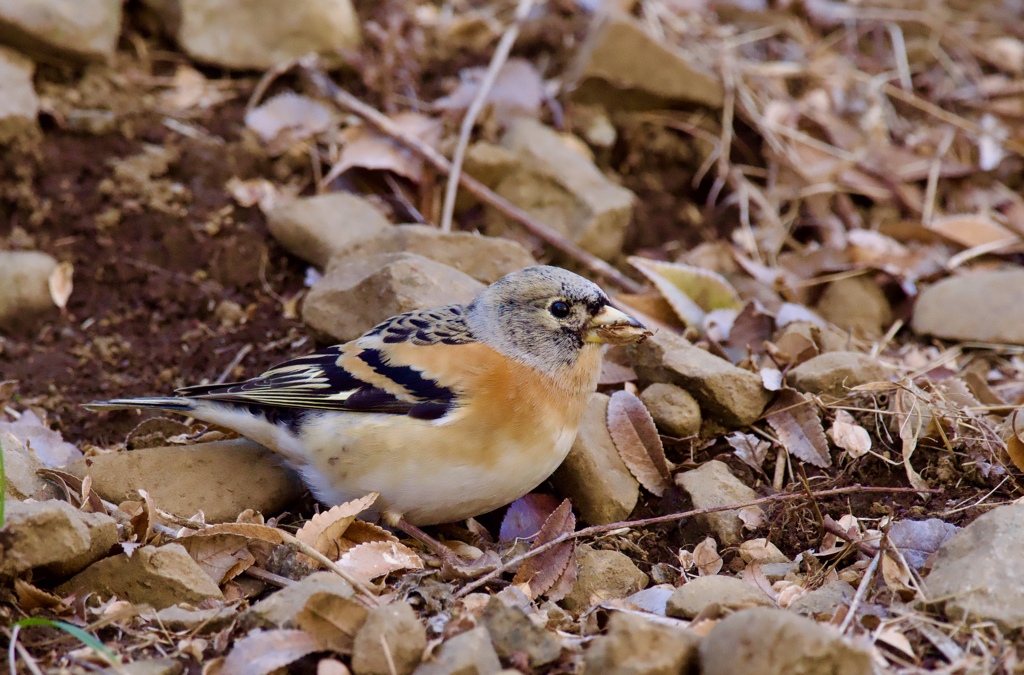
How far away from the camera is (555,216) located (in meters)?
5.06

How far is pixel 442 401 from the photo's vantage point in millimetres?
3262

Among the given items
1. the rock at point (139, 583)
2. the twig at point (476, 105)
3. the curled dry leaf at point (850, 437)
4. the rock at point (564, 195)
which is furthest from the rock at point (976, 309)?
the rock at point (139, 583)

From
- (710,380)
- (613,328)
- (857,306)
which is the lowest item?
(857,306)

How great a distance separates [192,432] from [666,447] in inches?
68.8

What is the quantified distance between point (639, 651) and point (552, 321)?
4.65 feet

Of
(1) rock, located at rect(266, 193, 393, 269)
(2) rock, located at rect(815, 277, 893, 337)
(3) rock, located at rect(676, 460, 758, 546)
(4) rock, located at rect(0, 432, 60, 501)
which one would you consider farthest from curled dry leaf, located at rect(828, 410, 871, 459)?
(4) rock, located at rect(0, 432, 60, 501)

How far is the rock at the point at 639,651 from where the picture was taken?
2.24 m

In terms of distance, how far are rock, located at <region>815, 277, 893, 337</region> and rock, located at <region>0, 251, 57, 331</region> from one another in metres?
3.52

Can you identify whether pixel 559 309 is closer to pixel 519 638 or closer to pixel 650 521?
pixel 650 521

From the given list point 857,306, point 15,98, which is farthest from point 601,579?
A: point 15,98

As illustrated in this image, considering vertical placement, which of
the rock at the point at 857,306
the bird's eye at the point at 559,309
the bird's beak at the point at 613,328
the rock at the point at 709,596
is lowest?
the rock at the point at 857,306

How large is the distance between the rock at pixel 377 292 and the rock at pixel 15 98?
1.86 meters

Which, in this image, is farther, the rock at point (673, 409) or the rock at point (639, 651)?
the rock at point (673, 409)

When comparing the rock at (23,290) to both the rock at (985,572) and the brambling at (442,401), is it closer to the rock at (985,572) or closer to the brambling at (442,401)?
the brambling at (442,401)
